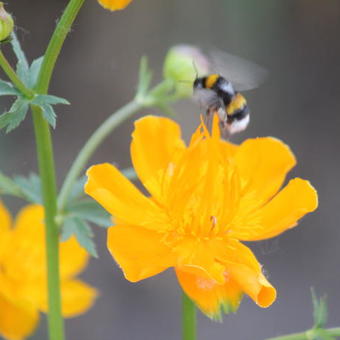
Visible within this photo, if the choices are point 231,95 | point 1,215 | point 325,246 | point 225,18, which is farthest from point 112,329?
point 231,95

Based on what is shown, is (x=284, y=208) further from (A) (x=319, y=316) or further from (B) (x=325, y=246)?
(B) (x=325, y=246)

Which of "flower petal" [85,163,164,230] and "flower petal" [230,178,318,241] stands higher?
"flower petal" [85,163,164,230]

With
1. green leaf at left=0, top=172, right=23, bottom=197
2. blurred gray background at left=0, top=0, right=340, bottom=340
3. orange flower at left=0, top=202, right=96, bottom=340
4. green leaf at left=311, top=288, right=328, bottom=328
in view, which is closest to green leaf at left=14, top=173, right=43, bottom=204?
green leaf at left=0, top=172, right=23, bottom=197

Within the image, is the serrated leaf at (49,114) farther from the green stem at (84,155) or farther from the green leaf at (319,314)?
the green leaf at (319,314)

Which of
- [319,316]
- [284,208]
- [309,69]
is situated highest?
[309,69]

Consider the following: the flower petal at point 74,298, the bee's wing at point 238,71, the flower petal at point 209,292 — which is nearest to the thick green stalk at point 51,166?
the flower petal at point 209,292

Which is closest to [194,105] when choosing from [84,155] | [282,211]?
[84,155]

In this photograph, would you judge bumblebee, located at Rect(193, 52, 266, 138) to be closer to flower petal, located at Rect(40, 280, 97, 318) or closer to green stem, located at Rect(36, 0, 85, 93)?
green stem, located at Rect(36, 0, 85, 93)
